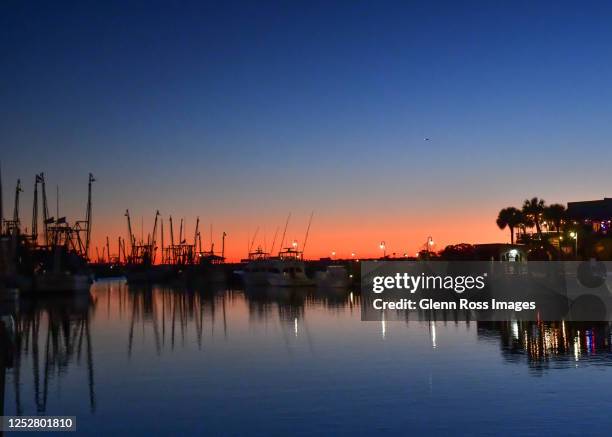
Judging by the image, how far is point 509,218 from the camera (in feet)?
327

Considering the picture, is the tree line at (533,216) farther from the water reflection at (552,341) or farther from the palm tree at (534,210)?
the water reflection at (552,341)

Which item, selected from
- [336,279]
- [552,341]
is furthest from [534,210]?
[552,341]

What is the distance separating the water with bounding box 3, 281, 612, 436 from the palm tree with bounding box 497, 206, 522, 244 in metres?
60.9

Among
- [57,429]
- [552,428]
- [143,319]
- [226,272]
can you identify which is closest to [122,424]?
[57,429]

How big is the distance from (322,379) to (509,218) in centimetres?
8081

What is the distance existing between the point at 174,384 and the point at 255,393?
3.14 meters

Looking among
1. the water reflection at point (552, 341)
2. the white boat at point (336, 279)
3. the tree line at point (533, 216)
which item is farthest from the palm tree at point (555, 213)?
the water reflection at point (552, 341)

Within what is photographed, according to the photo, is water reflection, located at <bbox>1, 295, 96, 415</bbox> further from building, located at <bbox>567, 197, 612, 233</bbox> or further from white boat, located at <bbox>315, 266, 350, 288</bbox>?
building, located at <bbox>567, 197, 612, 233</bbox>

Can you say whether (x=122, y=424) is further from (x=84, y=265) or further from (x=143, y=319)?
(x=84, y=265)

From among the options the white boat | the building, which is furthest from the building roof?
the white boat

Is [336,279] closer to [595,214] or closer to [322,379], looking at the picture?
[595,214]

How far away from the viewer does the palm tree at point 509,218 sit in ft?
322

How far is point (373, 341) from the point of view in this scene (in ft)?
109

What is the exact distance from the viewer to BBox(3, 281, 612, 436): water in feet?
56.0
